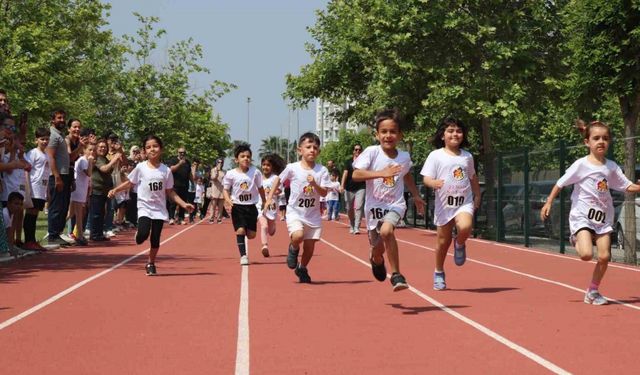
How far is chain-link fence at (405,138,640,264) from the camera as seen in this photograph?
54.8 ft

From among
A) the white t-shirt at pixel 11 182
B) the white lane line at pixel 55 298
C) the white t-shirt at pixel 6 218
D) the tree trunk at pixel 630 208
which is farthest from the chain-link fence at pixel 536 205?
the white t-shirt at pixel 6 218

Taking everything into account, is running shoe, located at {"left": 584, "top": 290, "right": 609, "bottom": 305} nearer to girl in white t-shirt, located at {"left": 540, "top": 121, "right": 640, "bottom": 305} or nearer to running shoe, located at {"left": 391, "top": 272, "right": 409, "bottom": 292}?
girl in white t-shirt, located at {"left": 540, "top": 121, "right": 640, "bottom": 305}

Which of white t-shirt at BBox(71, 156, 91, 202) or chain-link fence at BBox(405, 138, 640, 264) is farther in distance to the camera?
white t-shirt at BBox(71, 156, 91, 202)

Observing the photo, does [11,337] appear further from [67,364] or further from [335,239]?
[335,239]

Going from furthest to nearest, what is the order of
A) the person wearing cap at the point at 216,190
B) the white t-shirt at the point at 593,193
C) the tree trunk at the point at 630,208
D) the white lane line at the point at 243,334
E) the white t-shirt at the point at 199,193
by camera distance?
the white t-shirt at the point at 199,193 < the person wearing cap at the point at 216,190 < the tree trunk at the point at 630,208 < the white t-shirt at the point at 593,193 < the white lane line at the point at 243,334

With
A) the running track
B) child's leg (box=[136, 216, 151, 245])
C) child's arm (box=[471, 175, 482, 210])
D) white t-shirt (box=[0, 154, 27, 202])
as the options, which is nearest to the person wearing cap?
white t-shirt (box=[0, 154, 27, 202])

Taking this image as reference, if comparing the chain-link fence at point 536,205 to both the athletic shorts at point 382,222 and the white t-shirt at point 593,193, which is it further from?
the athletic shorts at point 382,222

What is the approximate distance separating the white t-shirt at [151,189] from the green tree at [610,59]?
7766mm

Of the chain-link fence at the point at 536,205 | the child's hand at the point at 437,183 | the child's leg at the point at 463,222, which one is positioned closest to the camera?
the child's hand at the point at 437,183

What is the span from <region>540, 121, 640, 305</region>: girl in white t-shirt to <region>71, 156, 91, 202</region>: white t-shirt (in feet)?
36.4

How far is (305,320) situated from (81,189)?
11.3 metres

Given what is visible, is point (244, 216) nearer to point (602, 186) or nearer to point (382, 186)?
point (382, 186)

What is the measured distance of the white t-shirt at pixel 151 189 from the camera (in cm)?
1314

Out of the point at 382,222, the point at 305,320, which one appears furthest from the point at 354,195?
the point at 305,320
